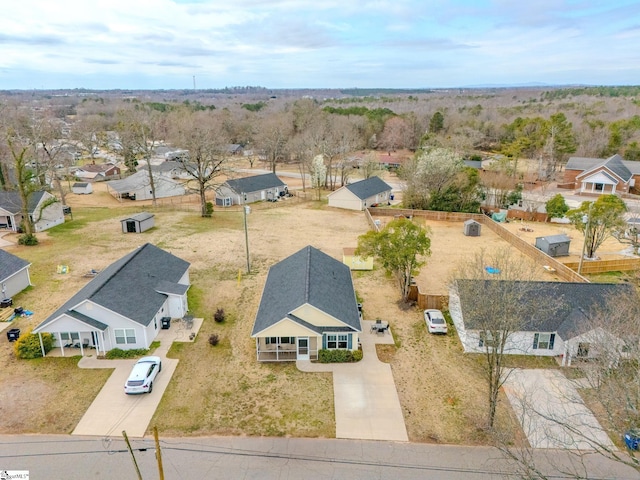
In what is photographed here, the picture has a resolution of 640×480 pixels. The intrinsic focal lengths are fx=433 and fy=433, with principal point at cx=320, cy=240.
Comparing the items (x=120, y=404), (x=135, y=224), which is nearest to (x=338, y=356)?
(x=120, y=404)

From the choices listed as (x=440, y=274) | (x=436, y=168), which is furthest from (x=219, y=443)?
(x=436, y=168)

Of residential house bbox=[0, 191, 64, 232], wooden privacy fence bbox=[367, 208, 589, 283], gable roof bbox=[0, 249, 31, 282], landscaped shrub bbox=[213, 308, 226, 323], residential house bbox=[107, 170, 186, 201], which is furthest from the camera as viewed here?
residential house bbox=[107, 170, 186, 201]

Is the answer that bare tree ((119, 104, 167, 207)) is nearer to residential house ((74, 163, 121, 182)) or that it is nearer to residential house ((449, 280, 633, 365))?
residential house ((74, 163, 121, 182))

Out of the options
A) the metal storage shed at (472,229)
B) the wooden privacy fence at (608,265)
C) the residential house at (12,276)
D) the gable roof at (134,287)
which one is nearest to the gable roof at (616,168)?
the metal storage shed at (472,229)

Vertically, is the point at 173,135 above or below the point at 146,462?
above

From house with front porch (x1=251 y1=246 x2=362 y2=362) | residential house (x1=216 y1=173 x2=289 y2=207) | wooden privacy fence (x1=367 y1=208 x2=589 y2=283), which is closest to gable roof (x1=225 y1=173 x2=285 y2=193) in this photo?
residential house (x1=216 y1=173 x2=289 y2=207)

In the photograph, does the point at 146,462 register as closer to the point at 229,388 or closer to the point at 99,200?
the point at 229,388

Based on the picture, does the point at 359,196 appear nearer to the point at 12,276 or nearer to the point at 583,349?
the point at 583,349
